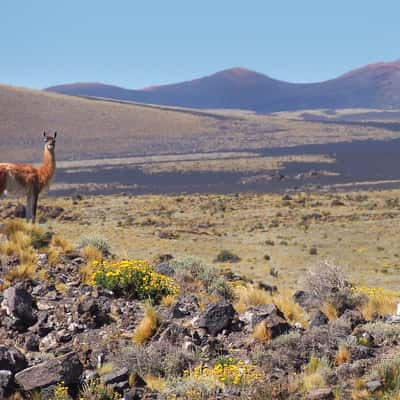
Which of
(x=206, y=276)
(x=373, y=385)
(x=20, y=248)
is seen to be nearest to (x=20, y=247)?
(x=20, y=248)

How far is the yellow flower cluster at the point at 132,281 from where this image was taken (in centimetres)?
824

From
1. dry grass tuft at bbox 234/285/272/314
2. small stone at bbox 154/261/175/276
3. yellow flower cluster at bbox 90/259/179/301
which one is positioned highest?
yellow flower cluster at bbox 90/259/179/301

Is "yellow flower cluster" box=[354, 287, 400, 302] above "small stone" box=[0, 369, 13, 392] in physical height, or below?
below

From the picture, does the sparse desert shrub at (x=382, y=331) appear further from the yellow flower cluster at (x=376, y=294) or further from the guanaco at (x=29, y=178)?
the guanaco at (x=29, y=178)

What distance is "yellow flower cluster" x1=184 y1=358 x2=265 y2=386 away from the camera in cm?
588

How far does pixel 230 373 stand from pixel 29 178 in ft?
17.6

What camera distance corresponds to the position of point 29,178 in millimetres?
9906

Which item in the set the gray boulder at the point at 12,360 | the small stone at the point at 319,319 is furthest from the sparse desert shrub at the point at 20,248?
the small stone at the point at 319,319

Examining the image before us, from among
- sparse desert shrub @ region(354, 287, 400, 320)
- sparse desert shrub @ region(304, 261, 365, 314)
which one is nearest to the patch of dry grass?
sparse desert shrub @ region(304, 261, 365, 314)

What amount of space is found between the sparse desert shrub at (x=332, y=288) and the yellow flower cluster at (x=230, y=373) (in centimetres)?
283

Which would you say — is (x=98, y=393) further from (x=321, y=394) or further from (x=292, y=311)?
(x=292, y=311)

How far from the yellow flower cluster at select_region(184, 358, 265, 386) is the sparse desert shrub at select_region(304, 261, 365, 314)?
2.83 m

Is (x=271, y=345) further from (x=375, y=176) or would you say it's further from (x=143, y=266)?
(x=375, y=176)

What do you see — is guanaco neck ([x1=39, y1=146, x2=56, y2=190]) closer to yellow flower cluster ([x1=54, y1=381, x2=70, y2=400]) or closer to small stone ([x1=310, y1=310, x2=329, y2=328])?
small stone ([x1=310, y1=310, x2=329, y2=328])
